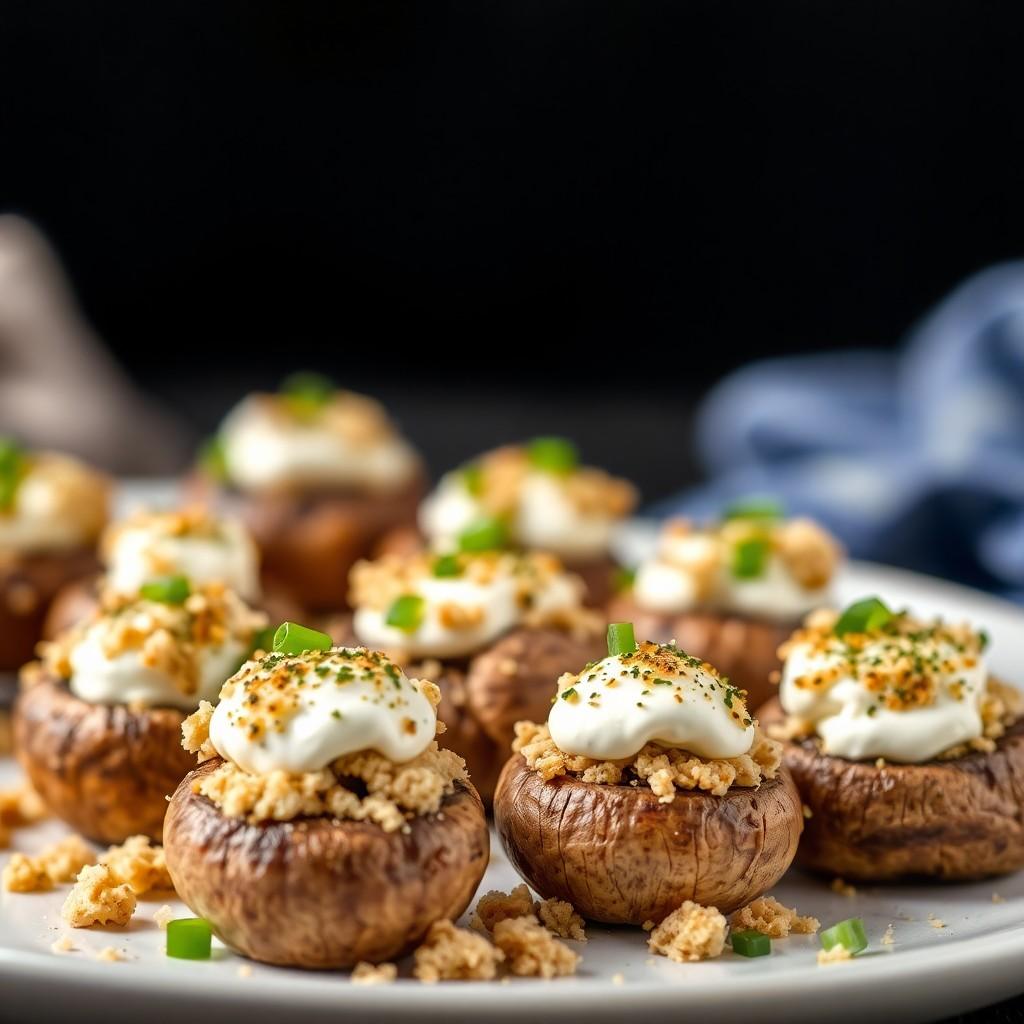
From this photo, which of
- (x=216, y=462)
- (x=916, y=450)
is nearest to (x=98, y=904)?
(x=216, y=462)

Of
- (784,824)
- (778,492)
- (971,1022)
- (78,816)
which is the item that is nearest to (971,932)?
(971,1022)

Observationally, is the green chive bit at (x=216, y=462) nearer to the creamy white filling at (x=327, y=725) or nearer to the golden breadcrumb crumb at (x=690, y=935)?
the creamy white filling at (x=327, y=725)

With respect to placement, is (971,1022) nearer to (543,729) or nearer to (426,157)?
(543,729)

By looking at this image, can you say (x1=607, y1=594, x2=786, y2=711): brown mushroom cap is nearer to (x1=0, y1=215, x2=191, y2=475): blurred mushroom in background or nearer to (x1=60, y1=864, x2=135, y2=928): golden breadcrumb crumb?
(x1=60, y1=864, x2=135, y2=928): golden breadcrumb crumb

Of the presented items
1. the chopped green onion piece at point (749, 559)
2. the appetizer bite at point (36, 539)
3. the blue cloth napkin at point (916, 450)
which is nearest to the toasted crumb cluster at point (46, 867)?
the appetizer bite at point (36, 539)

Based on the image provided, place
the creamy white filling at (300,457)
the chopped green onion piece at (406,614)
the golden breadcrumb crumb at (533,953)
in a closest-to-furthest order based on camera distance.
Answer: the golden breadcrumb crumb at (533,953), the chopped green onion piece at (406,614), the creamy white filling at (300,457)

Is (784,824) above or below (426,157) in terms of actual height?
below
